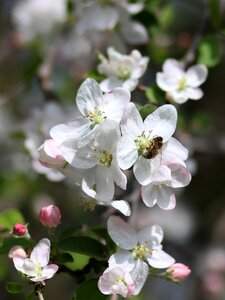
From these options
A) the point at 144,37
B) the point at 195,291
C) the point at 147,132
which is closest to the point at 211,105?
the point at 195,291

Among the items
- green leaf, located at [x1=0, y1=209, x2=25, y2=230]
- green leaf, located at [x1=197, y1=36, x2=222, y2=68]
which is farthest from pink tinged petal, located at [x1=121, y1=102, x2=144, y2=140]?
green leaf, located at [x1=197, y1=36, x2=222, y2=68]

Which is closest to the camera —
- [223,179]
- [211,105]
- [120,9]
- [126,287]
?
[126,287]

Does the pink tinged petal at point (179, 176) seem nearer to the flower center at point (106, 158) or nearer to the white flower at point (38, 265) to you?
the flower center at point (106, 158)

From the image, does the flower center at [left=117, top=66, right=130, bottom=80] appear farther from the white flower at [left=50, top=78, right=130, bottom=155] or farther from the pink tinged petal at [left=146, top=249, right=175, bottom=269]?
the pink tinged petal at [left=146, top=249, right=175, bottom=269]

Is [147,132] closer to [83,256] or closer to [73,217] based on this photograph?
[83,256]

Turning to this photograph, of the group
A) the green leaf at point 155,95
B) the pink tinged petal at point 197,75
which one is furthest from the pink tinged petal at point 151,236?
the pink tinged petal at point 197,75

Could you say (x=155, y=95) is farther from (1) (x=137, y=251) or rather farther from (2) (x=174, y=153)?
(1) (x=137, y=251)
